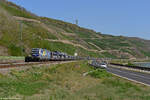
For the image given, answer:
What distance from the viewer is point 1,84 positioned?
1881 centimetres

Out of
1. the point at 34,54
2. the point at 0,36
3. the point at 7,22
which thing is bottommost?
the point at 34,54

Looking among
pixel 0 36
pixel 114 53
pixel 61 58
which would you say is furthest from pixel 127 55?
pixel 0 36

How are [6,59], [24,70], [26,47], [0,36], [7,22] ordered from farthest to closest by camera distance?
1. [7,22]
2. [26,47]
3. [0,36]
4. [6,59]
5. [24,70]

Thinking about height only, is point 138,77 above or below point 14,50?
below

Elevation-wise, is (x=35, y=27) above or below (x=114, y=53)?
above

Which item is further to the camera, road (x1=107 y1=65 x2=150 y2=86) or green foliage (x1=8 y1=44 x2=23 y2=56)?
green foliage (x1=8 y1=44 x2=23 y2=56)

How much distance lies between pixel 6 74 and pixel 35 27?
97.4 metres

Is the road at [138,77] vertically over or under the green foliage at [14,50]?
under

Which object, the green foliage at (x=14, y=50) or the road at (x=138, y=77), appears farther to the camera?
the green foliage at (x=14, y=50)

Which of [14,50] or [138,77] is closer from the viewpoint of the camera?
[138,77]

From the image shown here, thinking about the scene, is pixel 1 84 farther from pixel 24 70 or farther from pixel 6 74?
pixel 24 70

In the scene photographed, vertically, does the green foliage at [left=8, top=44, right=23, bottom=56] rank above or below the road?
above

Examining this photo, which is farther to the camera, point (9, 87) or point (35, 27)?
point (35, 27)

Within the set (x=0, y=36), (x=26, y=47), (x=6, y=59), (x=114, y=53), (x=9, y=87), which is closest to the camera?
(x=9, y=87)
